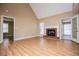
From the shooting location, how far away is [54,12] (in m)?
9.51

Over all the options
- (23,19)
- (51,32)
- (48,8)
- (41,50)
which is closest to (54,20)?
(48,8)

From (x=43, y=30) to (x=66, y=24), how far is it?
251 centimetres

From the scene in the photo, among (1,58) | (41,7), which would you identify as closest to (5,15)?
(41,7)

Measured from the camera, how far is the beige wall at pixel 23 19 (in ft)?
26.0

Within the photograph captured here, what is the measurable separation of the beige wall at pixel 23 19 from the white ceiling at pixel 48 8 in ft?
1.75

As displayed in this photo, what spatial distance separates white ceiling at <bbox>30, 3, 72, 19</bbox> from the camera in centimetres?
828

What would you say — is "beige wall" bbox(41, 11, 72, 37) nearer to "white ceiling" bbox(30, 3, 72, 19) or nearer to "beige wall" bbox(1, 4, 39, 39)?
"white ceiling" bbox(30, 3, 72, 19)

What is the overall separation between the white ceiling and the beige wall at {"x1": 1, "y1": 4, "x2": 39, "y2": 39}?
1.75 ft

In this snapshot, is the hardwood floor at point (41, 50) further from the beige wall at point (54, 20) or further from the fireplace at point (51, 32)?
the fireplace at point (51, 32)

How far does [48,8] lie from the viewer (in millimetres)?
9555

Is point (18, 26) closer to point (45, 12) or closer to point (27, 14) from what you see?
point (27, 14)

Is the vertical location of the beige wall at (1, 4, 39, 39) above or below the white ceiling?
below

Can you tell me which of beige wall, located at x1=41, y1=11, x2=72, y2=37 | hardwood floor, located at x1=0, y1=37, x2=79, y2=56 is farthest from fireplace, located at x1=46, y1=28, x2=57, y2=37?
hardwood floor, located at x1=0, y1=37, x2=79, y2=56

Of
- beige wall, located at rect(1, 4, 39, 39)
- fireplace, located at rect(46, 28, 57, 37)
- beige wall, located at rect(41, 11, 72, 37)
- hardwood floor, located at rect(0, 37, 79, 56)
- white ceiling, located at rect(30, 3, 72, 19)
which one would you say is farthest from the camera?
fireplace, located at rect(46, 28, 57, 37)
